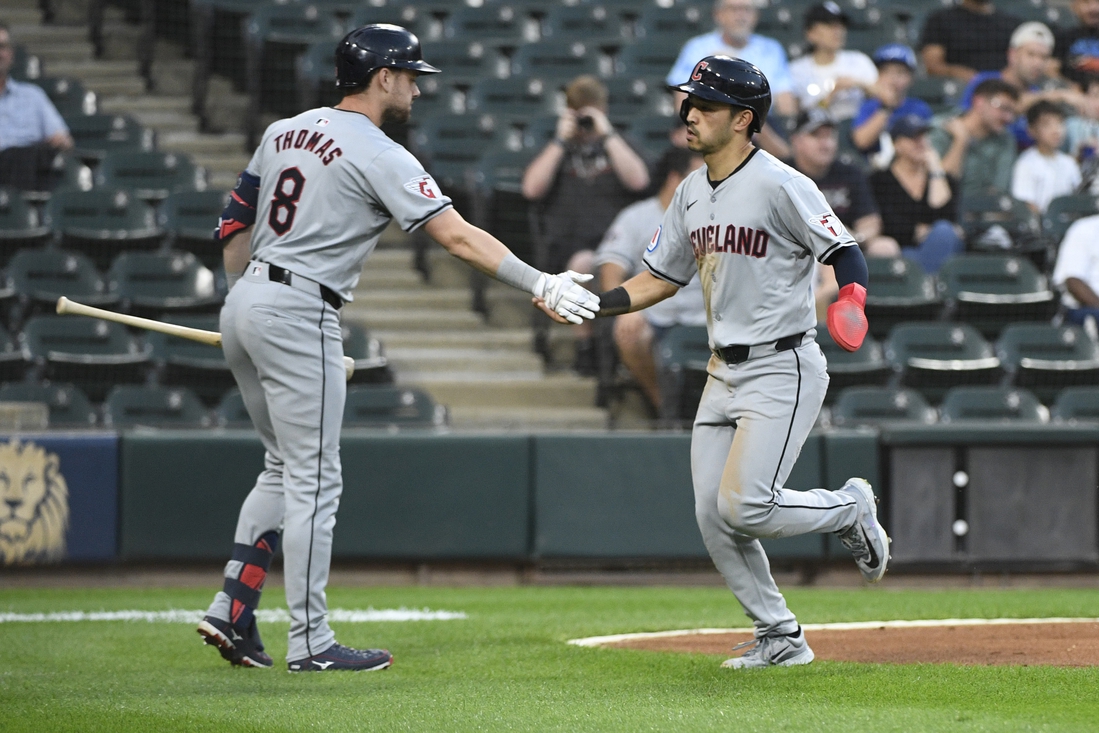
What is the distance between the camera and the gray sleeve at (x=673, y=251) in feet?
15.6

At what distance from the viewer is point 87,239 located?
9.61 m

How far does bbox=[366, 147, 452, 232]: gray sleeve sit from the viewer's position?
4621 mm

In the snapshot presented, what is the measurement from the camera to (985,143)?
1096 centimetres

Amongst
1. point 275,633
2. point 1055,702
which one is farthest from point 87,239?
point 1055,702

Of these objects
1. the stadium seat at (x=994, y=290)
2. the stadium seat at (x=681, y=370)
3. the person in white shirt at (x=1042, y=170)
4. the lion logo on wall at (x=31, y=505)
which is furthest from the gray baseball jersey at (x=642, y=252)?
the lion logo on wall at (x=31, y=505)

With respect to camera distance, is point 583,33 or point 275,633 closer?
point 275,633

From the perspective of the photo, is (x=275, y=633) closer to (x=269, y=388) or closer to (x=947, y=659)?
(x=269, y=388)

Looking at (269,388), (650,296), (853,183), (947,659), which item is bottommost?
(947,659)

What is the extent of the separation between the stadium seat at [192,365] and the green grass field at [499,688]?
104 inches

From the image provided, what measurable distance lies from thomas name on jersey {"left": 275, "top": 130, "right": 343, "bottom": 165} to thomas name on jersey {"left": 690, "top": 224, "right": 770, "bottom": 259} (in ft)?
3.94

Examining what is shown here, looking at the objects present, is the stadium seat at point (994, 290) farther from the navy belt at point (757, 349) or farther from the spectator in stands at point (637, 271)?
the navy belt at point (757, 349)

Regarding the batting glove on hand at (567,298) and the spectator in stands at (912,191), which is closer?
the batting glove on hand at (567,298)

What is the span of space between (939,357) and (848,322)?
16.9ft

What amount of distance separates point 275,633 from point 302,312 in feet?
6.14
